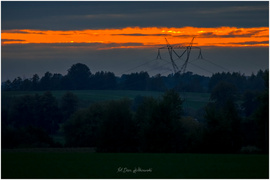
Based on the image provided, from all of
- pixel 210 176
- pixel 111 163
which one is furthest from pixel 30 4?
pixel 210 176

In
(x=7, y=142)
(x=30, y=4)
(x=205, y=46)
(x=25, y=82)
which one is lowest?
(x=7, y=142)

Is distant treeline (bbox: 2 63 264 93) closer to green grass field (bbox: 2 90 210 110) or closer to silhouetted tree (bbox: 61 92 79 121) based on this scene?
green grass field (bbox: 2 90 210 110)

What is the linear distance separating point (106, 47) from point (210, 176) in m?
45.1

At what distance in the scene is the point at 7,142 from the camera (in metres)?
51.3

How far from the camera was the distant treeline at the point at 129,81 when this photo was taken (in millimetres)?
76375

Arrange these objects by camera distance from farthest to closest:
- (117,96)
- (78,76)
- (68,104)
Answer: (78,76) < (117,96) < (68,104)

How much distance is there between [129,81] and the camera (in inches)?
3841

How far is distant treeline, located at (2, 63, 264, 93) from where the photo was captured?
251ft

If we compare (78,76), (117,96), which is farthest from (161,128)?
(78,76)

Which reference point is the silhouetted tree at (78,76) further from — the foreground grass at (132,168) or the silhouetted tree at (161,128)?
the foreground grass at (132,168)

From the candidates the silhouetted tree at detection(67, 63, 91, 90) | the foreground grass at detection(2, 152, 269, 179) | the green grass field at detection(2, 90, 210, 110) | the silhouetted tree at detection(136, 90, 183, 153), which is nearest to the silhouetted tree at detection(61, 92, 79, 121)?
the green grass field at detection(2, 90, 210, 110)

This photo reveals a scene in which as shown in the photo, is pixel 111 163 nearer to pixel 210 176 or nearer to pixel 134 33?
pixel 210 176

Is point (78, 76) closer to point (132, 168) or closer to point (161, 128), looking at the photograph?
point (161, 128)

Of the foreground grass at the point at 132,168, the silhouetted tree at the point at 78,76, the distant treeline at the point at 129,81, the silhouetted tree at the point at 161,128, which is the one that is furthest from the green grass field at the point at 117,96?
the foreground grass at the point at 132,168
